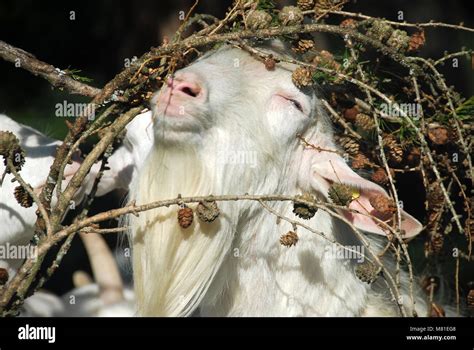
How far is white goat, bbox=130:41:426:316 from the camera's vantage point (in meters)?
3.80

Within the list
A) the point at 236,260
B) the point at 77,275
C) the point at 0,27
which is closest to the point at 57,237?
the point at 236,260

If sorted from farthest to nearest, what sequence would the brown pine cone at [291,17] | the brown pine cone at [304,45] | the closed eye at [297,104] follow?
the closed eye at [297,104] → the brown pine cone at [304,45] → the brown pine cone at [291,17]

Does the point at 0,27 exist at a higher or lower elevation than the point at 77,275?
higher

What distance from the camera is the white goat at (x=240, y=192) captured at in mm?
3805

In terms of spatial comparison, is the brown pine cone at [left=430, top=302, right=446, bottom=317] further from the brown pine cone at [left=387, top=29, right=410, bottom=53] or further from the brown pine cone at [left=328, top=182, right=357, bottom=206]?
the brown pine cone at [left=387, top=29, right=410, bottom=53]

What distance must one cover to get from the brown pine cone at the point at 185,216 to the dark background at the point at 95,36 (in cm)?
354

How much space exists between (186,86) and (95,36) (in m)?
4.33

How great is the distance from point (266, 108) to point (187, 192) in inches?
19.9

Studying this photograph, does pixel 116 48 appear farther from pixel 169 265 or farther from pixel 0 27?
pixel 169 265

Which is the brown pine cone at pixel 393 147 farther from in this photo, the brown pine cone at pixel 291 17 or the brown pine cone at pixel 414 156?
the brown pine cone at pixel 291 17

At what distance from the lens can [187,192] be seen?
3922mm

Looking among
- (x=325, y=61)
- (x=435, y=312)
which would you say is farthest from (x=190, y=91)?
(x=435, y=312)

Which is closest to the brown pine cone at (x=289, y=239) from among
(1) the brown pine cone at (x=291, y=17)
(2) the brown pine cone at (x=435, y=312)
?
(1) the brown pine cone at (x=291, y=17)

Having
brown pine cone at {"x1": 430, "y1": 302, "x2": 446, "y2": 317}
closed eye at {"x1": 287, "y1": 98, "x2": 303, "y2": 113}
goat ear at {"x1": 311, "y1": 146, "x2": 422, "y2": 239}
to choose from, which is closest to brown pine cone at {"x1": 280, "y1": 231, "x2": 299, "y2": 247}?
goat ear at {"x1": 311, "y1": 146, "x2": 422, "y2": 239}
